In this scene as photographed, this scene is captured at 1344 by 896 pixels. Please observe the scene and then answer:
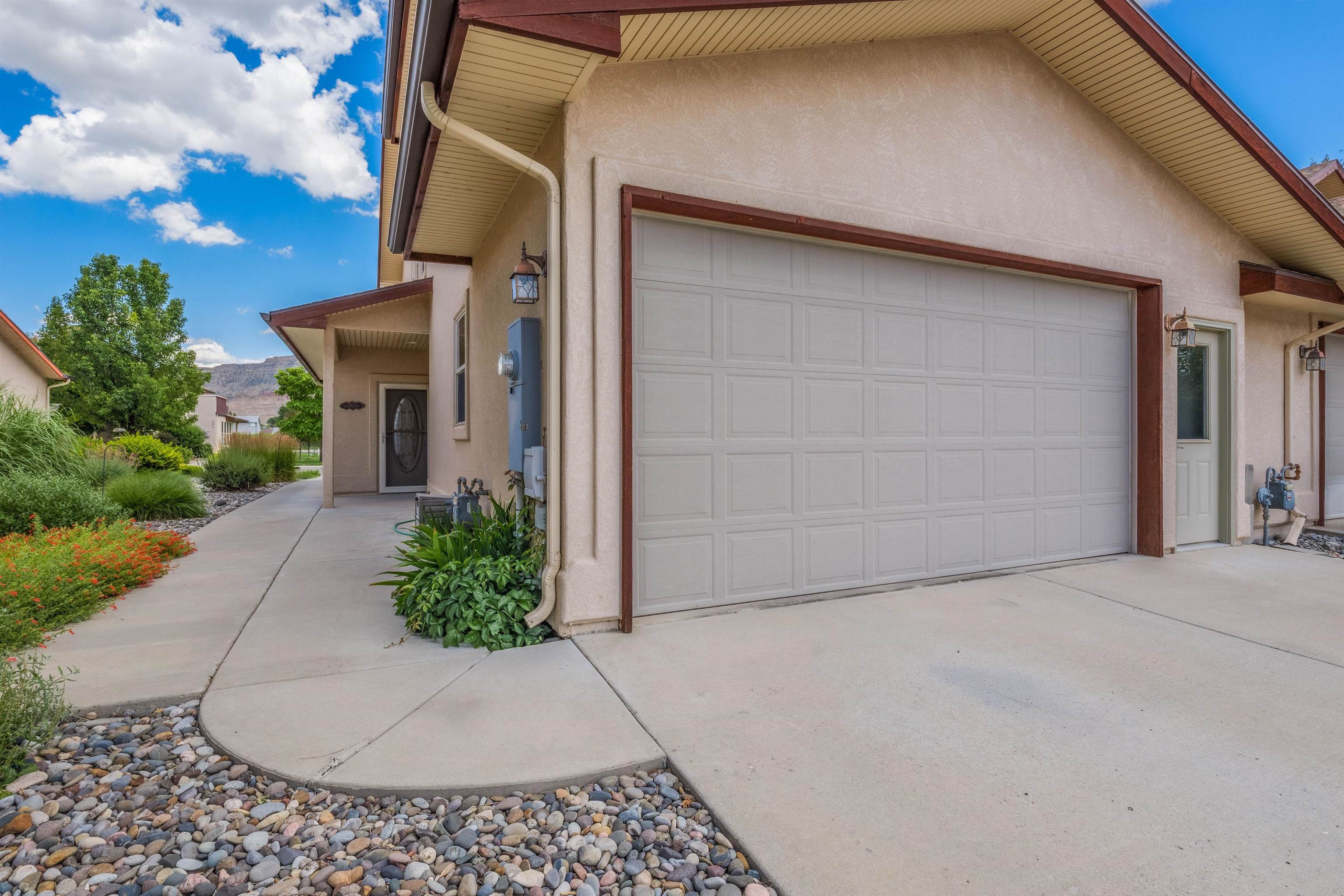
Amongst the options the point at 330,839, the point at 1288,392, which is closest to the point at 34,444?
the point at 330,839

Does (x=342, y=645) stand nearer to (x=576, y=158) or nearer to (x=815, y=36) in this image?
(x=576, y=158)

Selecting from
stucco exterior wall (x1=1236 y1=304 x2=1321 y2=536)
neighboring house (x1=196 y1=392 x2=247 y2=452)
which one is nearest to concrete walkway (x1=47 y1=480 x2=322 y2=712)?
stucco exterior wall (x1=1236 y1=304 x2=1321 y2=536)

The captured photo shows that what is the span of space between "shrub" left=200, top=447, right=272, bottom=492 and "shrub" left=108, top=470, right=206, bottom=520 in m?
4.16

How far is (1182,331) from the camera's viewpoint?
578 centimetres

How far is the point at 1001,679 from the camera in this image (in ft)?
10.2

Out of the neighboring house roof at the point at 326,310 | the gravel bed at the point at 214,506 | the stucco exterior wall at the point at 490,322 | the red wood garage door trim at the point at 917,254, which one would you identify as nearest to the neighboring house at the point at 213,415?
the gravel bed at the point at 214,506

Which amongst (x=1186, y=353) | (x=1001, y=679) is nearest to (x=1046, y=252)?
(x=1186, y=353)

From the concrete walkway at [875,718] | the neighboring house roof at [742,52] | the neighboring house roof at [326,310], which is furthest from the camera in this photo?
the neighboring house roof at [326,310]

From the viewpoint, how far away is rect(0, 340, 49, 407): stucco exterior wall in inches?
533

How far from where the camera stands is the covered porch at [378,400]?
10211 mm

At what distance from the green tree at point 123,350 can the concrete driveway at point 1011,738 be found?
2577 cm

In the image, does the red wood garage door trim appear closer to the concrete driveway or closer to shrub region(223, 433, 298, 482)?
the concrete driveway

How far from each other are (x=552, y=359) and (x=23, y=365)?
1744 centimetres

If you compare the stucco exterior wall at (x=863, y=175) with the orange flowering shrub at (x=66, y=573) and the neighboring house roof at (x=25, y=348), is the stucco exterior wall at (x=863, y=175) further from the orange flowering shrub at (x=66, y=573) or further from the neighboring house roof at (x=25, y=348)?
the neighboring house roof at (x=25, y=348)
